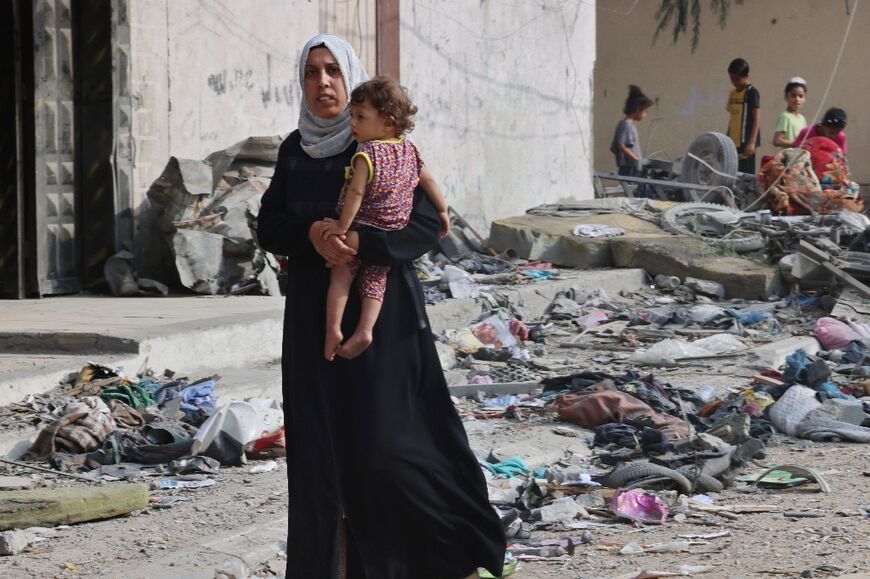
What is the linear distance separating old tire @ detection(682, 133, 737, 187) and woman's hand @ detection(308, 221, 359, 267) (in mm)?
11283

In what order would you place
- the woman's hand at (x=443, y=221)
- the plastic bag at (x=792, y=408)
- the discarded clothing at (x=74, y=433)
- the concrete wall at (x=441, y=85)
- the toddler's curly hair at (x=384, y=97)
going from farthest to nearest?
1. the concrete wall at (x=441, y=85)
2. the plastic bag at (x=792, y=408)
3. the discarded clothing at (x=74, y=433)
4. the woman's hand at (x=443, y=221)
5. the toddler's curly hair at (x=384, y=97)

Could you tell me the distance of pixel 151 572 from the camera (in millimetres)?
3906

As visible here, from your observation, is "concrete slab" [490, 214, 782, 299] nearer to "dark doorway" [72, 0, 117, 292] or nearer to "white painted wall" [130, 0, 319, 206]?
"white painted wall" [130, 0, 319, 206]

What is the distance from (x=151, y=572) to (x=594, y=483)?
1922 millimetres

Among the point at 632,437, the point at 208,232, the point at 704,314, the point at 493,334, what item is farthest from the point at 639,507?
the point at 704,314

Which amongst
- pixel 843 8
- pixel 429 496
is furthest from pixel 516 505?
pixel 843 8

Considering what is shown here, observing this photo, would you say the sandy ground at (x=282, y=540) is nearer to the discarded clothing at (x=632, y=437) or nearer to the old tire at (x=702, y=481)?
the old tire at (x=702, y=481)

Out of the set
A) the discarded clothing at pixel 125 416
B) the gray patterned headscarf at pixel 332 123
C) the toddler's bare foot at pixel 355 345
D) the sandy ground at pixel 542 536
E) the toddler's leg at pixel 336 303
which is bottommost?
the sandy ground at pixel 542 536

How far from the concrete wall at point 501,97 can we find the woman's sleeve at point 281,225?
26.0 ft

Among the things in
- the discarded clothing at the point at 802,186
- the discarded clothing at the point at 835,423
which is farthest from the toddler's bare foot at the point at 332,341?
the discarded clothing at the point at 802,186

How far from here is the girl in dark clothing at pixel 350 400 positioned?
11.2 ft

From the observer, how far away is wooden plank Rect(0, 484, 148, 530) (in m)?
4.43

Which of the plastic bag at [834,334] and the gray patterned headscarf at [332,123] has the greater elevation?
the gray patterned headscarf at [332,123]

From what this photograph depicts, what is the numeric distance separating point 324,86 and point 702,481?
97.5 inches
